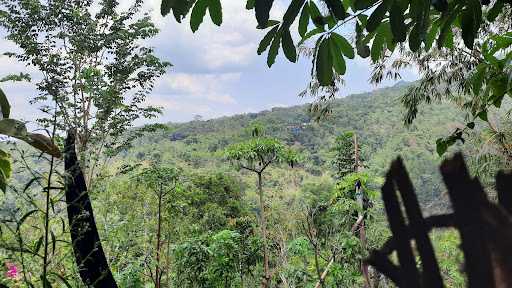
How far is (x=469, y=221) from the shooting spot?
201mm

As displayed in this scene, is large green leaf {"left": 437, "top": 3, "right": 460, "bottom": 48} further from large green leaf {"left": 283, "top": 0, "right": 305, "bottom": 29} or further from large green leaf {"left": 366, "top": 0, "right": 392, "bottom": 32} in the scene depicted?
large green leaf {"left": 283, "top": 0, "right": 305, "bottom": 29}

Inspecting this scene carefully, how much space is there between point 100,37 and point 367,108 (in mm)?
29920

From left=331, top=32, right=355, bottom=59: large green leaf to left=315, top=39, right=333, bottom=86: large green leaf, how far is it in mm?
18

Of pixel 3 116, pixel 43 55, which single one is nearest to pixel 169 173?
pixel 3 116

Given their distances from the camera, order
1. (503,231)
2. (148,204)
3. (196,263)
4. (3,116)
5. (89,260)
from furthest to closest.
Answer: (148,204) → (196,263) → (3,116) → (89,260) → (503,231)

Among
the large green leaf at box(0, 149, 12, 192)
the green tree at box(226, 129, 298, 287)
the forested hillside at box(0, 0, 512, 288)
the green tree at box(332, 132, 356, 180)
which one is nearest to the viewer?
the forested hillside at box(0, 0, 512, 288)

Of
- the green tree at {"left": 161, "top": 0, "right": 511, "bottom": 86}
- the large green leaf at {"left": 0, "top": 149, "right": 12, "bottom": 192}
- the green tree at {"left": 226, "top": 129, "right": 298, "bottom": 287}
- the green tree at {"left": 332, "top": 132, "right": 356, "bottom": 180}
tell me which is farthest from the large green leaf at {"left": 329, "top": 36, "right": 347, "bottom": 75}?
the green tree at {"left": 332, "top": 132, "right": 356, "bottom": 180}

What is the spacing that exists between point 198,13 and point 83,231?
1.05 feet

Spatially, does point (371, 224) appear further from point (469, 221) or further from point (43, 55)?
point (43, 55)

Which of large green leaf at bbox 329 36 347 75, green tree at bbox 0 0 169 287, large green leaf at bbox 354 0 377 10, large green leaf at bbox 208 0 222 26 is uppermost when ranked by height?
green tree at bbox 0 0 169 287

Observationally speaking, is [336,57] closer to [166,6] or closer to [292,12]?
[292,12]

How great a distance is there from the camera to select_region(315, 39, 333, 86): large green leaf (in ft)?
2.30

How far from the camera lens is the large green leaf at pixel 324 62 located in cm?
70

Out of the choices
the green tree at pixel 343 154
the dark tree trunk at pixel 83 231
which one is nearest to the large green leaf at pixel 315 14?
the dark tree trunk at pixel 83 231
